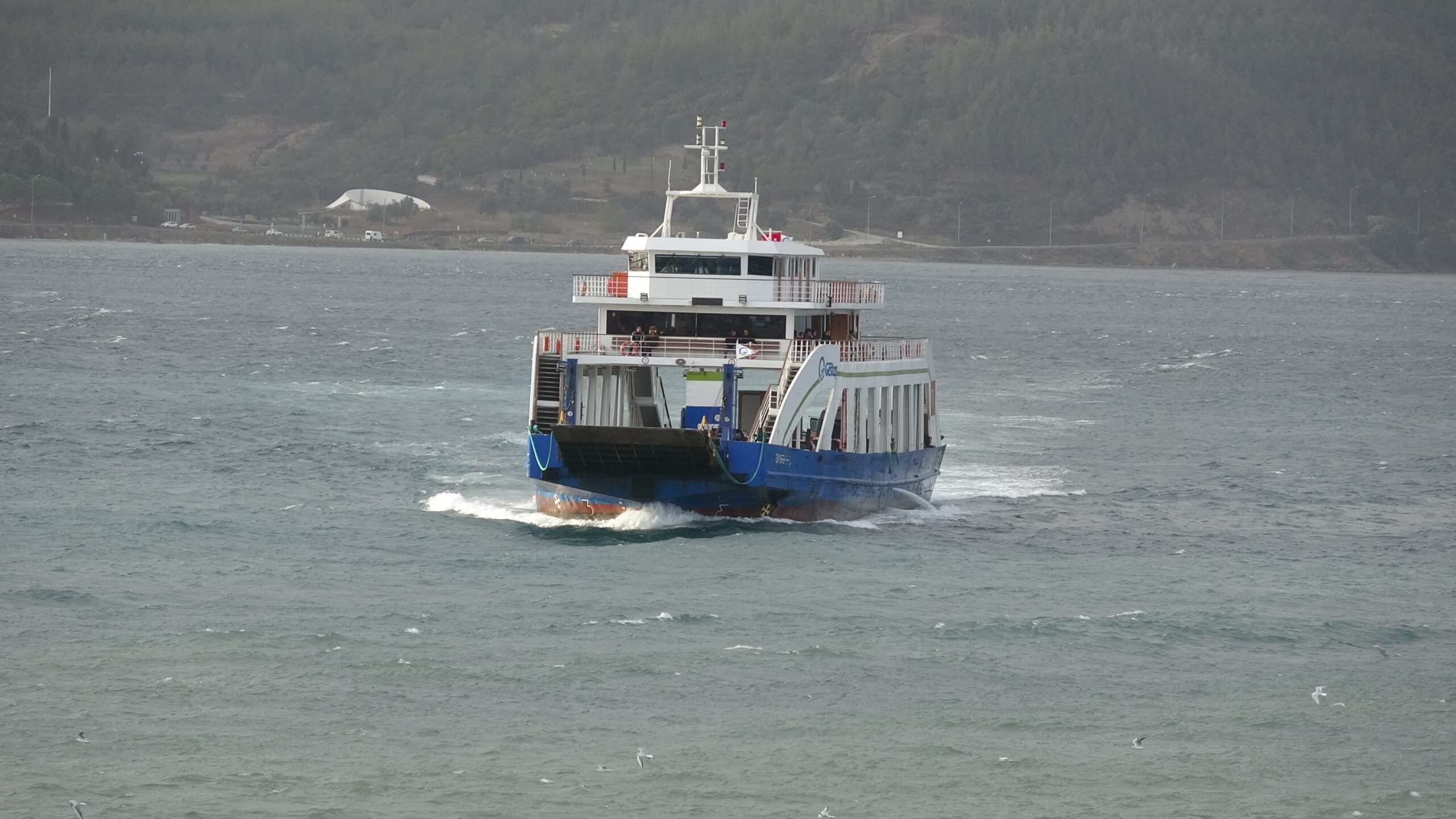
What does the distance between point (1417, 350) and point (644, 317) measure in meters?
97.9

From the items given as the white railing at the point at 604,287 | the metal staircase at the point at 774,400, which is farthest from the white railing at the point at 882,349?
the white railing at the point at 604,287

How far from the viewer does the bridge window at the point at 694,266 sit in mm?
47906

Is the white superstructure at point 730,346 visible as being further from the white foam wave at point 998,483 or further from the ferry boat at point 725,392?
the white foam wave at point 998,483

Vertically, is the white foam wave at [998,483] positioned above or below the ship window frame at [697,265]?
below

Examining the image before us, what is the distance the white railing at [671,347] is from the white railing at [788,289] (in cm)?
113

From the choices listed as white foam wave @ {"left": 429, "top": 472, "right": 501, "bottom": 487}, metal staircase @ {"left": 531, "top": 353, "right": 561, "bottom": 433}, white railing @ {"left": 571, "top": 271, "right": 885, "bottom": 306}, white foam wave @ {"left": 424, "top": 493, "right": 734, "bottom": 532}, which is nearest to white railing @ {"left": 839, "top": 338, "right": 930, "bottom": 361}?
white railing @ {"left": 571, "top": 271, "right": 885, "bottom": 306}

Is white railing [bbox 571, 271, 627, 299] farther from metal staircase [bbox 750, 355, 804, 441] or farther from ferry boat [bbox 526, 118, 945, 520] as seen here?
metal staircase [bbox 750, 355, 804, 441]

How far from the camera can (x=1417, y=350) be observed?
442 ft

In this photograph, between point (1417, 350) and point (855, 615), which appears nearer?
point (855, 615)

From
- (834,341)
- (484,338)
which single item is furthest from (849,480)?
(484,338)

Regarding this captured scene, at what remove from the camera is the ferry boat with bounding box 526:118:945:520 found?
44.6 meters

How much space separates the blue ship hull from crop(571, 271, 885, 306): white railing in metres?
3.97

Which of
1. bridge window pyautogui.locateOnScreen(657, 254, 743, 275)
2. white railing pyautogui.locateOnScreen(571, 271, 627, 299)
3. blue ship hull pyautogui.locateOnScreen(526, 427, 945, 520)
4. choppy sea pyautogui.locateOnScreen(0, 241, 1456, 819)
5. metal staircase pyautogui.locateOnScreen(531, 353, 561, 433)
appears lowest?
choppy sea pyautogui.locateOnScreen(0, 241, 1456, 819)

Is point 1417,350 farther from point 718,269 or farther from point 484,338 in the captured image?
point 718,269
